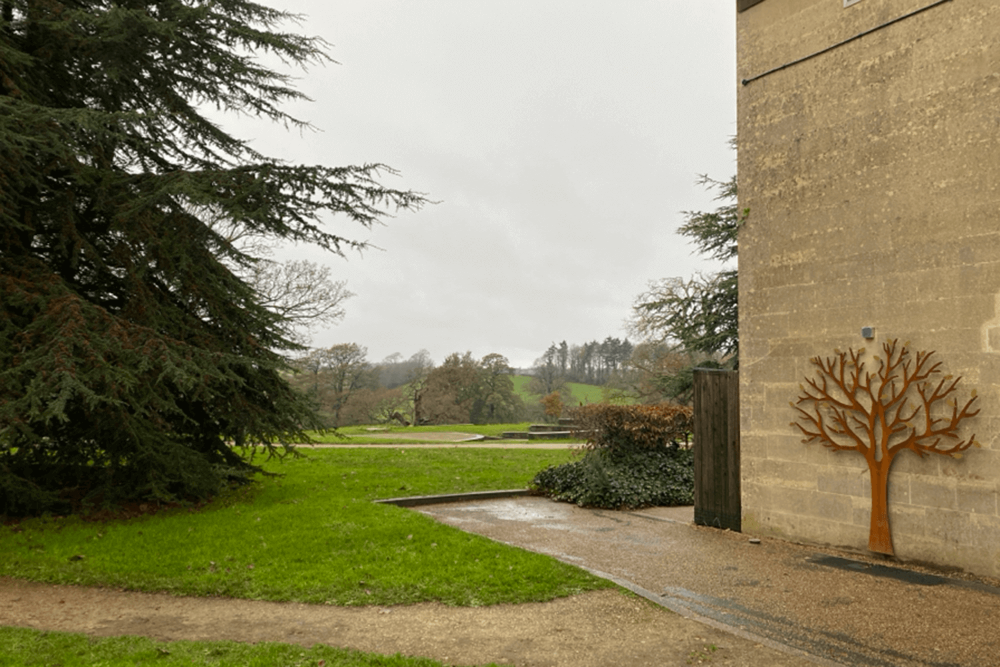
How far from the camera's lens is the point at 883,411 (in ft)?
23.4

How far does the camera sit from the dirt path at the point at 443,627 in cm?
450

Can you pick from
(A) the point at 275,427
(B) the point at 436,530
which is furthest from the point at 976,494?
(A) the point at 275,427

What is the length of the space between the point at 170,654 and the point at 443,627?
1.92m

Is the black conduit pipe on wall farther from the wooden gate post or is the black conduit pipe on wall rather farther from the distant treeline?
the distant treeline

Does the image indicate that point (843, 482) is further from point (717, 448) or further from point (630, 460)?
point (630, 460)

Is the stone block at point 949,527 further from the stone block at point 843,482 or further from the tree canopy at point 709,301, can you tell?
the tree canopy at point 709,301

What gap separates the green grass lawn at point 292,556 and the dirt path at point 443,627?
0.26 meters

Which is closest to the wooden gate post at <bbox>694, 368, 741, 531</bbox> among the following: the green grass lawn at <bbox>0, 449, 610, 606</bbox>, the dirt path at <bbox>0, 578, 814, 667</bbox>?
the green grass lawn at <bbox>0, 449, 610, 606</bbox>

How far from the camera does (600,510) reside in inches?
404

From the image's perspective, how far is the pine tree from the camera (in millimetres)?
7824

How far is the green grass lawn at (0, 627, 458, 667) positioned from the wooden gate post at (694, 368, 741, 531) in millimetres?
5746

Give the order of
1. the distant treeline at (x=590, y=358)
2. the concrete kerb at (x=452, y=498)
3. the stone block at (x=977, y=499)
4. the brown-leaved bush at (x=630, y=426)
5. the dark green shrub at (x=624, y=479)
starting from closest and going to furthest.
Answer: the stone block at (x=977, y=499), the concrete kerb at (x=452, y=498), the dark green shrub at (x=624, y=479), the brown-leaved bush at (x=630, y=426), the distant treeline at (x=590, y=358)

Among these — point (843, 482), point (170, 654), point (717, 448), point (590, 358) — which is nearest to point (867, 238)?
point (843, 482)

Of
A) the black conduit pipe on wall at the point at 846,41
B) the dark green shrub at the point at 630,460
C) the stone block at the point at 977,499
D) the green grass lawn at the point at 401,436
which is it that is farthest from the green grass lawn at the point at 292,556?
the green grass lawn at the point at 401,436
